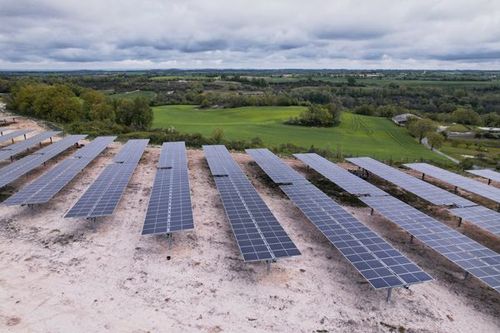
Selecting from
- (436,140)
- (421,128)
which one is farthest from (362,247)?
(421,128)

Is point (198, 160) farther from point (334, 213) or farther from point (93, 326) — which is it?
point (93, 326)

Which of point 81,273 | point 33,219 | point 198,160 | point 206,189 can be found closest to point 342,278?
point 81,273

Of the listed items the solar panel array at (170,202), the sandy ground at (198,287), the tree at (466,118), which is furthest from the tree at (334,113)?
the sandy ground at (198,287)

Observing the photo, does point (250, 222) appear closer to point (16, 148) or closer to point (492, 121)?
point (16, 148)

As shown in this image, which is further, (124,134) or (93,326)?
(124,134)

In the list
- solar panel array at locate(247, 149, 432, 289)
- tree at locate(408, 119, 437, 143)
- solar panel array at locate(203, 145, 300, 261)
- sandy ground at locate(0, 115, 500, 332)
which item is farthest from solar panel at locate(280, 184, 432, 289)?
tree at locate(408, 119, 437, 143)

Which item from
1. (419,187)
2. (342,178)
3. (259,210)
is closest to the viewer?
(259,210)

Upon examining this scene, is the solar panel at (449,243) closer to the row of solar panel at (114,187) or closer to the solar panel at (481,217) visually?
the solar panel at (481,217)
